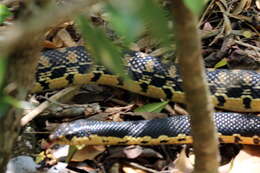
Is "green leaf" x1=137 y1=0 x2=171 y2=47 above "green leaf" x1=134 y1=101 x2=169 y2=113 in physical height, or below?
above

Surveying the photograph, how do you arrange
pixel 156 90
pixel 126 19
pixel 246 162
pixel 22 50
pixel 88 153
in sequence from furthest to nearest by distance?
pixel 156 90 → pixel 88 153 → pixel 246 162 → pixel 22 50 → pixel 126 19

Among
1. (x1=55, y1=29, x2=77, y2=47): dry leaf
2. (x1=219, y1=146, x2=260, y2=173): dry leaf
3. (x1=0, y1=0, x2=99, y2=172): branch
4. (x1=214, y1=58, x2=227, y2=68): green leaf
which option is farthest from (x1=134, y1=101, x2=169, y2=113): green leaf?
(x1=0, y1=0, x2=99, y2=172): branch

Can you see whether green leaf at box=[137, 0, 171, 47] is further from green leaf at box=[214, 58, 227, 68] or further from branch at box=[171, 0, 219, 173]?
green leaf at box=[214, 58, 227, 68]

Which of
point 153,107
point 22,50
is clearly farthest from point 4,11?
point 153,107

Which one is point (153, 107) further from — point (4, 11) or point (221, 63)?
point (4, 11)

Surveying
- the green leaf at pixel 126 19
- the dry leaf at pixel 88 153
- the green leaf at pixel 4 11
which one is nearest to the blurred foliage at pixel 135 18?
the green leaf at pixel 126 19

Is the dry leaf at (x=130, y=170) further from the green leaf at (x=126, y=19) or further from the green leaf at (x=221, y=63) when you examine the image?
the green leaf at (x=126, y=19)

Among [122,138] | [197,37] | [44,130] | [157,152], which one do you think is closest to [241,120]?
[157,152]
